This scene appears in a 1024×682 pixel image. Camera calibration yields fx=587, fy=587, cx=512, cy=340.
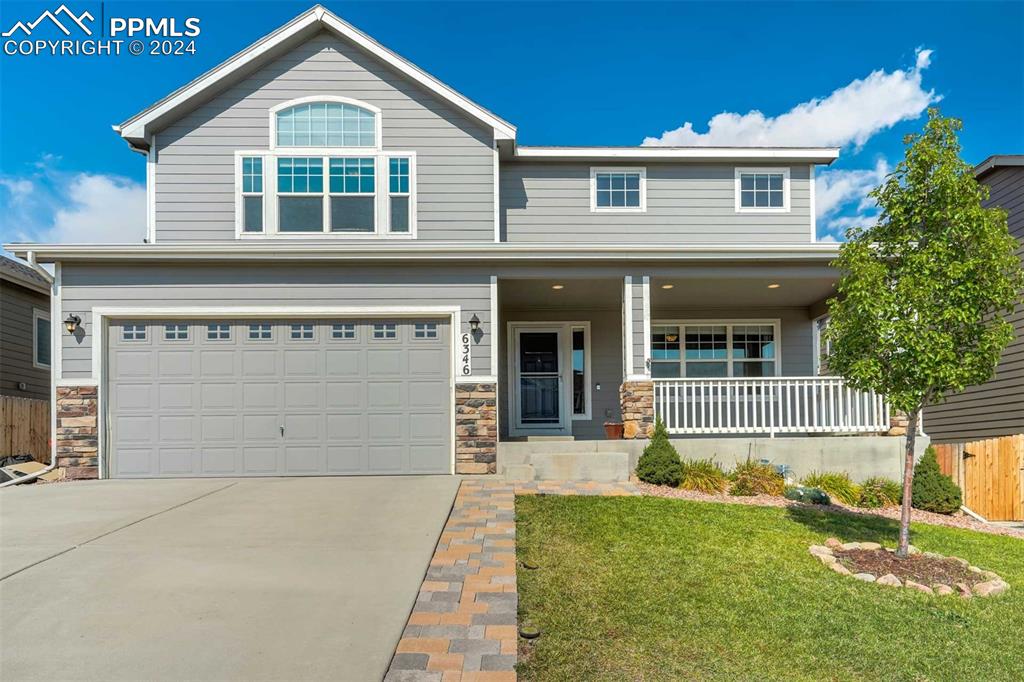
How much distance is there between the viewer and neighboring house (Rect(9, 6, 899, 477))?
8836 mm

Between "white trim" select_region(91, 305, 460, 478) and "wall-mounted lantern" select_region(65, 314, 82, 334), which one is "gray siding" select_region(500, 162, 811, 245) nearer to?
"white trim" select_region(91, 305, 460, 478)

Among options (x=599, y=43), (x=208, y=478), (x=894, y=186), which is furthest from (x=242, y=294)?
(x=599, y=43)

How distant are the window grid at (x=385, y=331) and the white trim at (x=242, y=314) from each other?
0.20 m

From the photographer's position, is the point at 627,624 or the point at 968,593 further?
the point at 968,593

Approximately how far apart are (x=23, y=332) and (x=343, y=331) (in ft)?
29.9

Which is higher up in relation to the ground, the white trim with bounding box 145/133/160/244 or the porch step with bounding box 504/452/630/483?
the white trim with bounding box 145/133/160/244

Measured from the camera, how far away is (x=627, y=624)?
12.3 feet

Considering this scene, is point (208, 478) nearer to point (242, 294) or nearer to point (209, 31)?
point (242, 294)

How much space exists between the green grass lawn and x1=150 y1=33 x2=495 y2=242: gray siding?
5990 mm

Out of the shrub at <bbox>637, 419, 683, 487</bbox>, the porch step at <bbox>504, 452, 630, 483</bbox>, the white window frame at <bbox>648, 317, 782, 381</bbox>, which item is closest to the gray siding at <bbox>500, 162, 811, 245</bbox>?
the white window frame at <bbox>648, 317, 782, 381</bbox>

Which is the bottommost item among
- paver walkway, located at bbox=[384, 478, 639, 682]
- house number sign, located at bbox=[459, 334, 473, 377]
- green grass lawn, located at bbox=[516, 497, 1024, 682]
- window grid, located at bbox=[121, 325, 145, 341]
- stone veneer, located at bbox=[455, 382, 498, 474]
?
green grass lawn, located at bbox=[516, 497, 1024, 682]

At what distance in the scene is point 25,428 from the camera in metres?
10.9

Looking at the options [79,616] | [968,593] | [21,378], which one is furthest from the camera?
[21,378]

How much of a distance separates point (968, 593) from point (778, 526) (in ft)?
6.06
